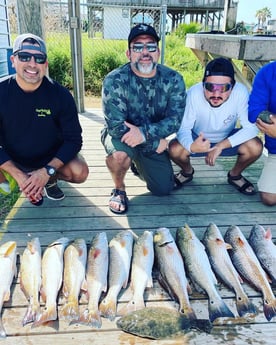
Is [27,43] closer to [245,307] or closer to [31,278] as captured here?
[31,278]

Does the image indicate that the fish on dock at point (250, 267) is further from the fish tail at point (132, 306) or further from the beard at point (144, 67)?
the beard at point (144, 67)

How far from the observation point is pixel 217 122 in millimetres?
3475

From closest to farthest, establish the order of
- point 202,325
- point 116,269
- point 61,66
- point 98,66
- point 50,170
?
point 202,325, point 116,269, point 50,170, point 61,66, point 98,66

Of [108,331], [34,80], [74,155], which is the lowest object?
[108,331]

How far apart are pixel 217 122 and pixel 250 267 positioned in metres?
1.55

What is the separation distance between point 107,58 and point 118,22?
487cm

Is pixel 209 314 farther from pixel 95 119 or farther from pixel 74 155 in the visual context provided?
pixel 95 119

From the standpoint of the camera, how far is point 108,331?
204cm

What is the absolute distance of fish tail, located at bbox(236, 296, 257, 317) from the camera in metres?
2.15

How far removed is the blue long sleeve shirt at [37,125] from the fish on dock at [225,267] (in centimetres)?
144

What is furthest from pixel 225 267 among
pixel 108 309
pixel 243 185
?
pixel 243 185

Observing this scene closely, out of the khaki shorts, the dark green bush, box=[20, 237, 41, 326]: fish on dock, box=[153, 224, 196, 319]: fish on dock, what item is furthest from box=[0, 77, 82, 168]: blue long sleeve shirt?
the dark green bush

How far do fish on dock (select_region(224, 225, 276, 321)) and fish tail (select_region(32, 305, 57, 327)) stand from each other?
1.27m

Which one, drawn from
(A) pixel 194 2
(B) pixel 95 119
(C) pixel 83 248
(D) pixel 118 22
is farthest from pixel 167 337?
(A) pixel 194 2
